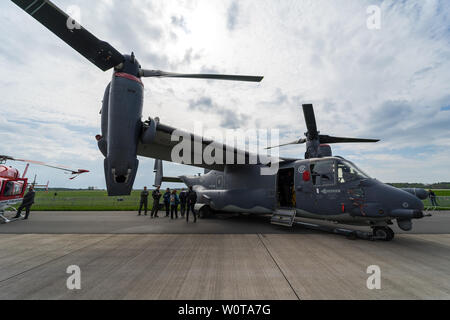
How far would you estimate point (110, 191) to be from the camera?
16.0ft

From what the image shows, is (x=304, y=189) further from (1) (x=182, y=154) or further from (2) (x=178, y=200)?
(2) (x=178, y=200)

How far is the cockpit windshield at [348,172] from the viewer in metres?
6.00

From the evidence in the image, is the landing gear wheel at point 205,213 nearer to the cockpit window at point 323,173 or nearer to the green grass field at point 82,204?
the cockpit window at point 323,173

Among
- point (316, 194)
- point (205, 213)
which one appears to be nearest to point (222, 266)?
point (316, 194)

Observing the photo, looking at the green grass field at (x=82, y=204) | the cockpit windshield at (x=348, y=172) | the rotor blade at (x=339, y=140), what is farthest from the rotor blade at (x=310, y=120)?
the green grass field at (x=82, y=204)

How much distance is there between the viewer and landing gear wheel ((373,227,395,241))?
18.5 ft

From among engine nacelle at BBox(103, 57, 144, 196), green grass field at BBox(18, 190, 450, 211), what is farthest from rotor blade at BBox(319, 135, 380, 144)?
green grass field at BBox(18, 190, 450, 211)

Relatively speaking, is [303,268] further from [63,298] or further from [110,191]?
[110,191]

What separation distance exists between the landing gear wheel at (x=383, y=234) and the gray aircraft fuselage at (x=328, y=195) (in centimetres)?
16

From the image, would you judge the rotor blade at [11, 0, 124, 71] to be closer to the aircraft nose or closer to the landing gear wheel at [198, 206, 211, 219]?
the landing gear wheel at [198, 206, 211, 219]

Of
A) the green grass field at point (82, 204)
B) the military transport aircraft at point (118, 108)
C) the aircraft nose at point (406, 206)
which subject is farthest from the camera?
the green grass field at point (82, 204)

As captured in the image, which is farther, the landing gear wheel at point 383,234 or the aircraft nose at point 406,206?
the landing gear wheel at point 383,234

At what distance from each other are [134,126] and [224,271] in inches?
152

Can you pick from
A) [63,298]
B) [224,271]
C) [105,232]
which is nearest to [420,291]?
[224,271]
